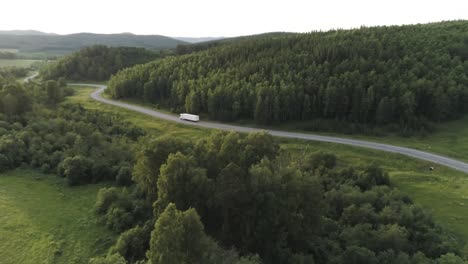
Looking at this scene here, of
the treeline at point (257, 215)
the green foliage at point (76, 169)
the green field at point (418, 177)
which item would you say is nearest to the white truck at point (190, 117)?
the green field at point (418, 177)

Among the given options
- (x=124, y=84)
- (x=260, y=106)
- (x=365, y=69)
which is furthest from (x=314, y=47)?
(x=124, y=84)

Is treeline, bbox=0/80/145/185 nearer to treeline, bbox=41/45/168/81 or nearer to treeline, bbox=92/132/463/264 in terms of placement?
treeline, bbox=92/132/463/264

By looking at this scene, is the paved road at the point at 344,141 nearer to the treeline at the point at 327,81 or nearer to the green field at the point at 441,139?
the green field at the point at 441,139

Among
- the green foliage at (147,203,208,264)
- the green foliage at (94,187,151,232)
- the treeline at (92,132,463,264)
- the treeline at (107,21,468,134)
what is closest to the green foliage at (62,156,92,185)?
the green foliage at (94,187,151,232)

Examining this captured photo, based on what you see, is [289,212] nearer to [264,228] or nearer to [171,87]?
[264,228]

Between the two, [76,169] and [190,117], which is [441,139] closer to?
[190,117]

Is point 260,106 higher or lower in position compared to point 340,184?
higher

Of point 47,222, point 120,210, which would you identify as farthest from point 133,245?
point 47,222
